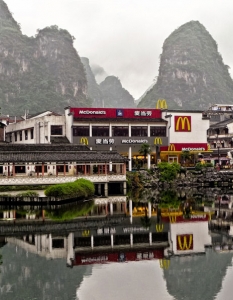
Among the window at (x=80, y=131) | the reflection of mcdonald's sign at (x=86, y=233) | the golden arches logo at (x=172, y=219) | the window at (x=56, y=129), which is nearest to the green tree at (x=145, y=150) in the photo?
the window at (x=80, y=131)

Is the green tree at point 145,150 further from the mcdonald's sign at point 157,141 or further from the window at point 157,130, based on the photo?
the window at point 157,130

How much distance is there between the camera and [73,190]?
4550 cm

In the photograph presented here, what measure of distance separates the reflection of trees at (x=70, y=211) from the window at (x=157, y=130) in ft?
113

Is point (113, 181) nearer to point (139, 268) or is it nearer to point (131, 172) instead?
point (131, 172)

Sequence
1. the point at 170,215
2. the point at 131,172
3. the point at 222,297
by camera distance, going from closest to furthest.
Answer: the point at 222,297, the point at 170,215, the point at 131,172

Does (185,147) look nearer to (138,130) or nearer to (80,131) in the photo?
(138,130)

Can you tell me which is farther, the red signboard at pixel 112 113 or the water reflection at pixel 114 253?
the red signboard at pixel 112 113

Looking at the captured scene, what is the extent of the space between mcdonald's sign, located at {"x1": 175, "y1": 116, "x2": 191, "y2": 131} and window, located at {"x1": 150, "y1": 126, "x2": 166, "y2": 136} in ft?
7.46

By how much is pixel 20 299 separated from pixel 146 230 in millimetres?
14603

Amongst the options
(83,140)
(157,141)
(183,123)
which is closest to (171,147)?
(157,141)

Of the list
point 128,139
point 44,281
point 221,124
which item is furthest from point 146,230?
point 221,124

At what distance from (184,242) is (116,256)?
5.29 metres

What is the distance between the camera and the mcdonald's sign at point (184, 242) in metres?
26.6

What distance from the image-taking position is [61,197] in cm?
4406
